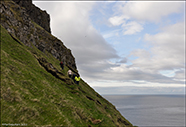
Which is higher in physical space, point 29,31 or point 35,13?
point 35,13

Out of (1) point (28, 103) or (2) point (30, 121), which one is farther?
(1) point (28, 103)

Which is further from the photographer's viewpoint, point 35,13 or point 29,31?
point 35,13

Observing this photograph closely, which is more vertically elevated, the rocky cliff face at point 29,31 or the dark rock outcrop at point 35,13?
the dark rock outcrop at point 35,13

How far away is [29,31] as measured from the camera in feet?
193

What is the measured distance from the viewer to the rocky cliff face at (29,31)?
43.5m

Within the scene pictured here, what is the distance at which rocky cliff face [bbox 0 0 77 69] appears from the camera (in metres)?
43.5

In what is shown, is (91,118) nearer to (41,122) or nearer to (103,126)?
(103,126)

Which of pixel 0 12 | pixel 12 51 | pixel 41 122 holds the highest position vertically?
pixel 0 12

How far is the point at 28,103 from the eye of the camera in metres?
14.8

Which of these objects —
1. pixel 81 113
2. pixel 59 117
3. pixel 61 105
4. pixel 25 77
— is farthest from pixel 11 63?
pixel 81 113

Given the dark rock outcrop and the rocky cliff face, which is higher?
the dark rock outcrop

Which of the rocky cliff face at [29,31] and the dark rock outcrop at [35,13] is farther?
the dark rock outcrop at [35,13]

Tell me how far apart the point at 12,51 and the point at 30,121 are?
17.7 metres

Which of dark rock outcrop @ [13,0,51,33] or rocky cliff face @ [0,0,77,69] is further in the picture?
dark rock outcrop @ [13,0,51,33]
